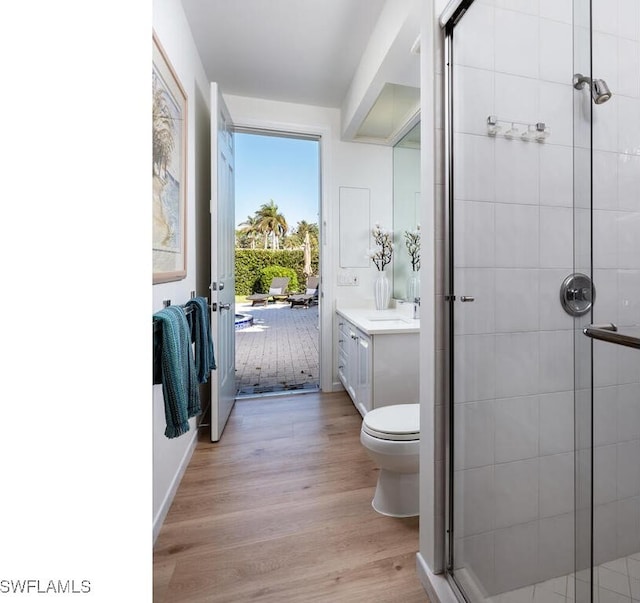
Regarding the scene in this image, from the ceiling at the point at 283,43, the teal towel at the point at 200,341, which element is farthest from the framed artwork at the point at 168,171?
the ceiling at the point at 283,43

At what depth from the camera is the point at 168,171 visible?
A: 5.13 feet

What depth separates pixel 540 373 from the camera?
964 millimetres

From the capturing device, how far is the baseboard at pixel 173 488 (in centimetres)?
140

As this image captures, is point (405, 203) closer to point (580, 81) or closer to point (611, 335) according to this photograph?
point (580, 81)

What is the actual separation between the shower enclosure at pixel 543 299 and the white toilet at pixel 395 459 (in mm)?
352

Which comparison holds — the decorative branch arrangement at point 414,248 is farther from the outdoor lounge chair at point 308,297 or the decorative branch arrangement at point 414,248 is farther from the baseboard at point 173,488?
the outdoor lounge chair at point 308,297

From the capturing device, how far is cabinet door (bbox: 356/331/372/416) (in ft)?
7.30

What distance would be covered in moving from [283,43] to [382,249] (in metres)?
1.73

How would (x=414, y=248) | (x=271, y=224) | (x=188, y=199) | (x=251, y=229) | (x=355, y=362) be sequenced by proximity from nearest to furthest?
1. (x=188, y=199)
2. (x=355, y=362)
3. (x=414, y=248)
4. (x=251, y=229)
5. (x=271, y=224)

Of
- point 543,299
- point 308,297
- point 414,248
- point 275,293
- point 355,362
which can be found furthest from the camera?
point 275,293

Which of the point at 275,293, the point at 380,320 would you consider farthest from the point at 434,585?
the point at 275,293

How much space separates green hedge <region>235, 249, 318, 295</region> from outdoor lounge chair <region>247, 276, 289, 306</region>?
31cm
